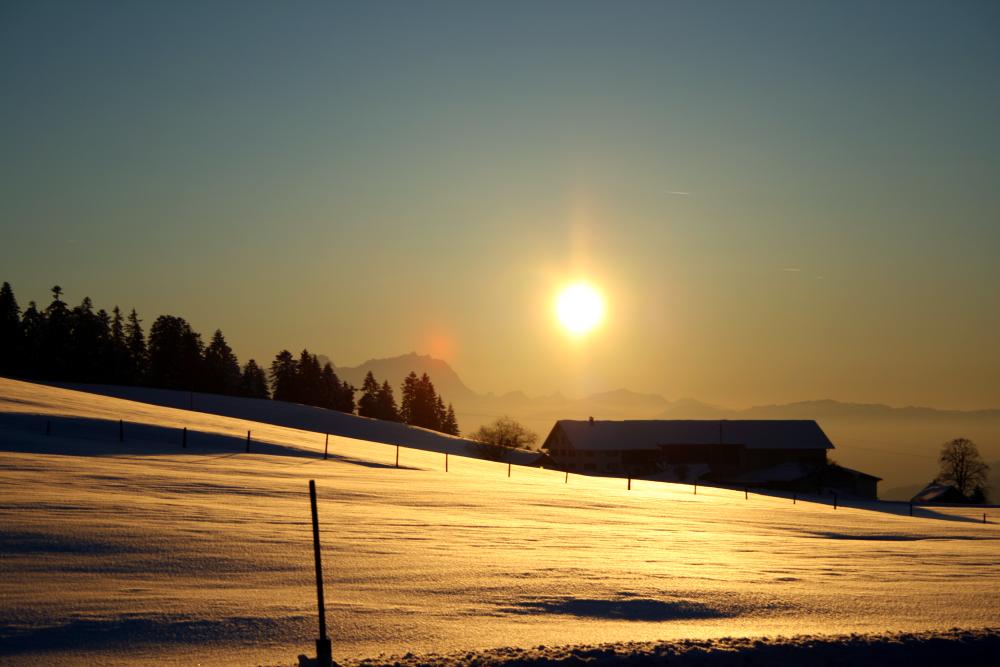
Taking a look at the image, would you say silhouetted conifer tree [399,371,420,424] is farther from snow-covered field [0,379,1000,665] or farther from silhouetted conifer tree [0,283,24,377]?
snow-covered field [0,379,1000,665]

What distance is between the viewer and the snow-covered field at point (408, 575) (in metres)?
8.77

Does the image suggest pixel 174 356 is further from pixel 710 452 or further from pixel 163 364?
pixel 710 452

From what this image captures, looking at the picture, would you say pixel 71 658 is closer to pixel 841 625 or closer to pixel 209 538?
pixel 209 538

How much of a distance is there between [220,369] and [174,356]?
22.4 ft

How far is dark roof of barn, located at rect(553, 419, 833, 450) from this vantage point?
370ft

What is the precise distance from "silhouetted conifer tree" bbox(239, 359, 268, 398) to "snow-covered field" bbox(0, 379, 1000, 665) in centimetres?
10184

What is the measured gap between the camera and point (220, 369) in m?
122

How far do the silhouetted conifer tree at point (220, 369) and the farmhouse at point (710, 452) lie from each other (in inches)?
1980

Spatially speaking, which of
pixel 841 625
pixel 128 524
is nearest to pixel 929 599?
pixel 841 625

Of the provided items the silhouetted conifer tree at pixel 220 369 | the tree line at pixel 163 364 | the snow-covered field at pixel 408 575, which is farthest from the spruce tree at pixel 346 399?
the snow-covered field at pixel 408 575

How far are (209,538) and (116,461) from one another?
1810 cm

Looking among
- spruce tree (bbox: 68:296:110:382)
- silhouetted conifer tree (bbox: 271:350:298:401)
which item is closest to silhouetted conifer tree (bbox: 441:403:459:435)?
silhouetted conifer tree (bbox: 271:350:298:401)

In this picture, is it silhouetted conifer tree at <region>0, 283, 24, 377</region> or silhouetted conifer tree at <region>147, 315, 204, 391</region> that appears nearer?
silhouetted conifer tree at <region>0, 283, 24, 377</region>

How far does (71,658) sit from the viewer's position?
774 cm
